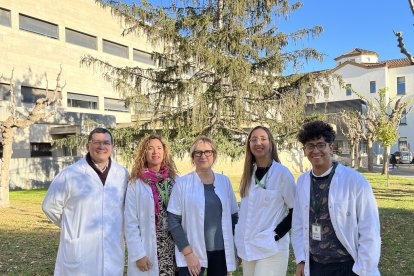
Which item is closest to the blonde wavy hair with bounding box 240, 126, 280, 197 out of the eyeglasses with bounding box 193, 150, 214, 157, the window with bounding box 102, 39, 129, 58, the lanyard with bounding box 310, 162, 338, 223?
the eyeglasses with bounding box 193, 150, 214, 157

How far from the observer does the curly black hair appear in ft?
9.96

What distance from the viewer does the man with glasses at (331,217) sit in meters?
2.74

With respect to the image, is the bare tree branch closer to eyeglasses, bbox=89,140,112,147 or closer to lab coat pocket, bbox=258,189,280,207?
lab coat pocket, bbox=258,189,280,207

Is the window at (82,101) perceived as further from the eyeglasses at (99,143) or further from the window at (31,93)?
the eyeglasses at (99,143)

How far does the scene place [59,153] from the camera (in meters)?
26.2

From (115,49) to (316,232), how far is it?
32518 mm

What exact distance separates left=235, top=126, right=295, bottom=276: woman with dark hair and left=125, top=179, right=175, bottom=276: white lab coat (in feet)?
2.57

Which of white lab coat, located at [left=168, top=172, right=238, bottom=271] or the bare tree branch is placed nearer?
white lab coat, located at [left=168, top=172, right=238, bottom=271]

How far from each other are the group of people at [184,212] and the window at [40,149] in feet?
78.1

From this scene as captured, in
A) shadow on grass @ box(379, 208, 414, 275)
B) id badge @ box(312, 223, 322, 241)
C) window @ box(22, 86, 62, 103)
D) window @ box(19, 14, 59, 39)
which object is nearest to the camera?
id badge @ box(312, 223, 322, 241)

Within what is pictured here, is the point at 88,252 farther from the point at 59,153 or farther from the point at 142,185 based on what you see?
the point at 59,153

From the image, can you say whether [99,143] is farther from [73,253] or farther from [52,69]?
[52,69]

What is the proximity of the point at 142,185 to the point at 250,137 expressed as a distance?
110 cm

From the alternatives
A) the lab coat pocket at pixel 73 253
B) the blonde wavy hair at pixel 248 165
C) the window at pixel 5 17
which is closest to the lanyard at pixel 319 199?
the blonde wavy hair at pixel 248 165
